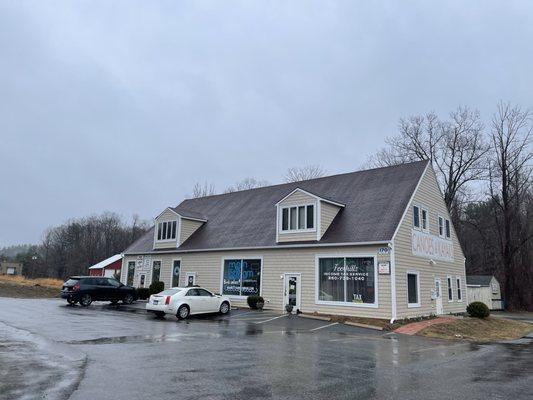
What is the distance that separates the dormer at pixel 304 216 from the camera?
24188mm

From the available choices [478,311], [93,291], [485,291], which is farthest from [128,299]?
[485,291]

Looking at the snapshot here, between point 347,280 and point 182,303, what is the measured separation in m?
8.13

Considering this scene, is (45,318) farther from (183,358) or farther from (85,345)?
(183,358)

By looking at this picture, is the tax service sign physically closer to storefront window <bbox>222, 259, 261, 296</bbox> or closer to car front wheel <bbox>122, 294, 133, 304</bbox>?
storefront window <bbox>222, 259, 261, 296</bbox>

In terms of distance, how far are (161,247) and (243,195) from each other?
7.40m

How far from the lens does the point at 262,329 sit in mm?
17812

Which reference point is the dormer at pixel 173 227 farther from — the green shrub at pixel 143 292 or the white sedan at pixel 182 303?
the white sedan at pixel 182 303

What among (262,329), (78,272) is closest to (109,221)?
(78,272)

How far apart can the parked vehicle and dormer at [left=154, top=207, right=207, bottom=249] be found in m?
4.69

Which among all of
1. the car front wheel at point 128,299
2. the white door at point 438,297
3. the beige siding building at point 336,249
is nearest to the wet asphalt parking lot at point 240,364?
the beige siding building at point 336,249

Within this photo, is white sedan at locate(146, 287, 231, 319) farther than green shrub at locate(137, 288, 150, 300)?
No

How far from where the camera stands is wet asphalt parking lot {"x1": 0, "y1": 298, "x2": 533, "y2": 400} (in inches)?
299

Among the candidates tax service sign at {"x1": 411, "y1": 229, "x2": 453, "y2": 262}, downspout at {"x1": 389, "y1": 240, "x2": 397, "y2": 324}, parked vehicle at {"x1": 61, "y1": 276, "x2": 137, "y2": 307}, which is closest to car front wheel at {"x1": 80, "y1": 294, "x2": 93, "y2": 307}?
parked vehicle at {"x1": 61, "y1": 276, "x2": 137, "y2": 307}

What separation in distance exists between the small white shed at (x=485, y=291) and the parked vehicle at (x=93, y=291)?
90.3ft
